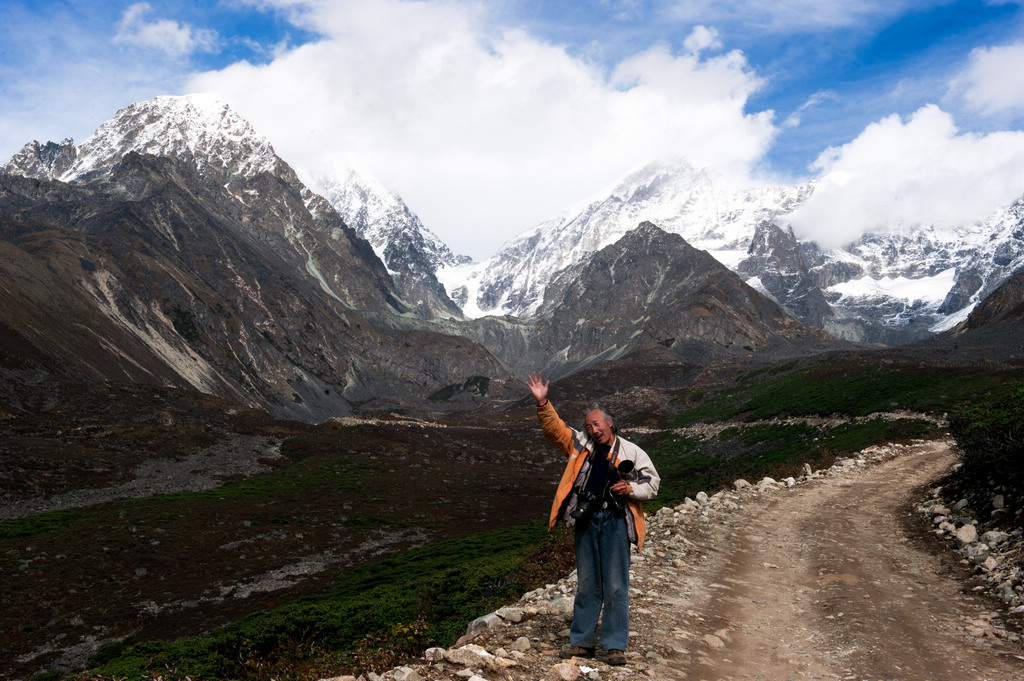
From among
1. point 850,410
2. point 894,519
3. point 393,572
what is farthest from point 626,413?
point 894,519

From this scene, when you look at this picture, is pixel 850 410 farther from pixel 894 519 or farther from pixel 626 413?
pixel 626 413

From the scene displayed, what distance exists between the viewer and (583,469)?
884 cm

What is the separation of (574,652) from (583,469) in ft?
7.95

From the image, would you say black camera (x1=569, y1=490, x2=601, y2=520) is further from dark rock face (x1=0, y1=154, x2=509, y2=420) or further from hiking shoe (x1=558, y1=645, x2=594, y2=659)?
dark rock face (x1=0, y1=154, x2=509, y2=420)

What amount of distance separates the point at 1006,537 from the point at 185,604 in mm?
30025

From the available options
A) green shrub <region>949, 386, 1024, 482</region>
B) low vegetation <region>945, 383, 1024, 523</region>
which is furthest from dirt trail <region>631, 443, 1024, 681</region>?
green shrub <region>949, 386, 1024, 482</region>

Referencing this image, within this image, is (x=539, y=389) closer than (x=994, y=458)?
Yes

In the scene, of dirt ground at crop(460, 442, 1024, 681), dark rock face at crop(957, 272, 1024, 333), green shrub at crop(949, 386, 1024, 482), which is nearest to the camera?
dirt ground at crop(460, 442, 1024, 681)

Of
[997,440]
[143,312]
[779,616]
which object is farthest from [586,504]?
[143,312]

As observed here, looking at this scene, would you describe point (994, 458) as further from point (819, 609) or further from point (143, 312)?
point (143, 312)

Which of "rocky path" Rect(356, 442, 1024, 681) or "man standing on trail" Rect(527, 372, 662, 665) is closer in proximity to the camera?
"rocky path" Rect(356, 442, 1024, 681)

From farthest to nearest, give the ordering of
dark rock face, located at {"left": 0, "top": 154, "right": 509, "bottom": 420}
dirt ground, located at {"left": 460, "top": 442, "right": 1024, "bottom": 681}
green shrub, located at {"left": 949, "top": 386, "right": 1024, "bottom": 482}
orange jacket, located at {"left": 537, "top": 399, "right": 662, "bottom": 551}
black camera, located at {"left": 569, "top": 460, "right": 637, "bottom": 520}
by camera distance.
Result: dark rock face, located at {"left": 0, "top": 154, "right": 509, "bottom": 420} < green shrub, located at {"left": 949, "top": 386, "right": 1024, "bottom": 482} < black camera, located at {"left": 569, "top": 460, "right": 637, "bottom": 520} < orange jacket, located at {"left": 537, "top": 399, "right": 662, "bottom": 551} < dirt ground, located at {"left": 460, "top": 442, "right": 1024, "bottom": 681}

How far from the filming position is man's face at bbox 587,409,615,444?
8.73m

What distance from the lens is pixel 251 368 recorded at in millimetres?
162500
